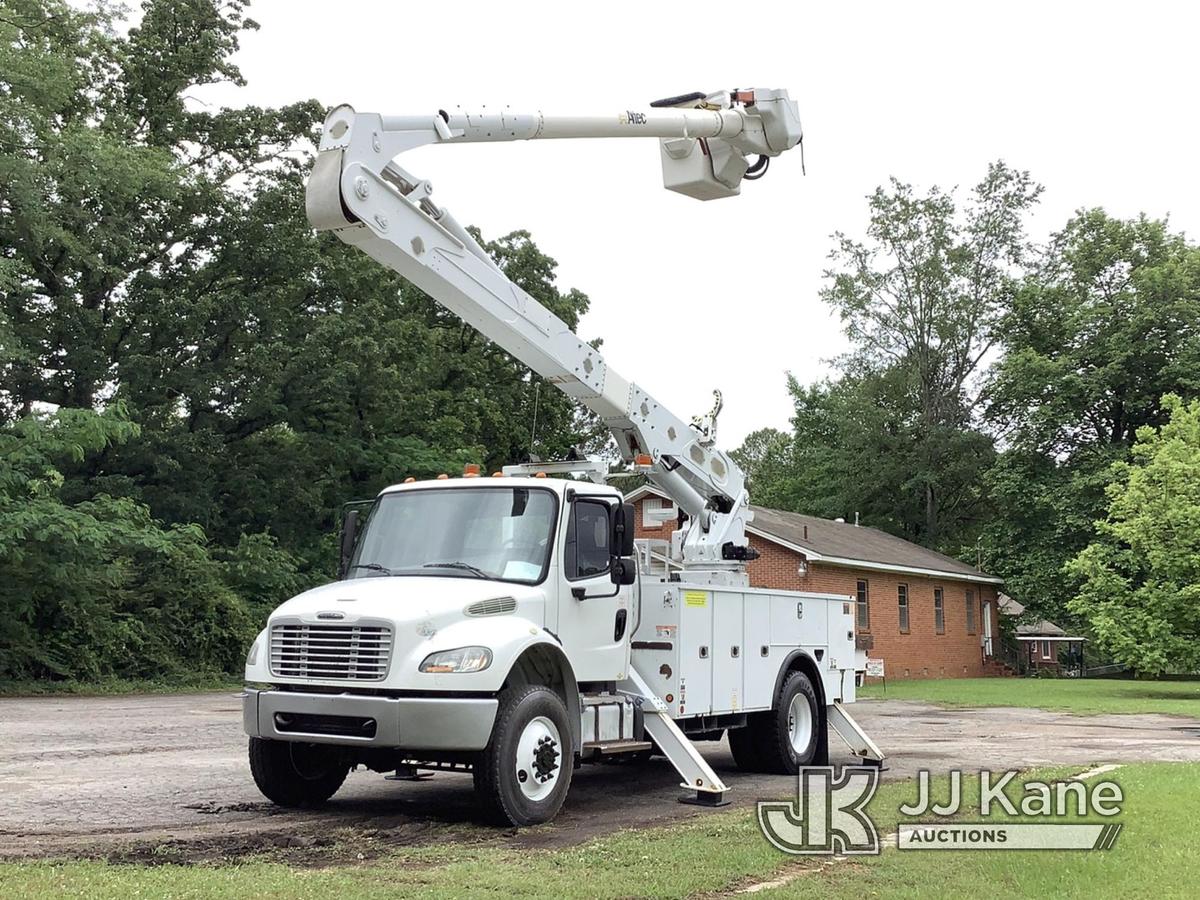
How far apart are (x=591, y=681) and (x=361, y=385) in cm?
2527

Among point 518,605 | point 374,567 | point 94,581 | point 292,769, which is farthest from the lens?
point 94,581

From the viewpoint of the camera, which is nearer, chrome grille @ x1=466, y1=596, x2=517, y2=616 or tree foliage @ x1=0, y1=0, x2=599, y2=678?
chrome grille @ x1=466, y1=596, x2=517, y2=616

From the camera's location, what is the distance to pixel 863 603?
35.9 meters

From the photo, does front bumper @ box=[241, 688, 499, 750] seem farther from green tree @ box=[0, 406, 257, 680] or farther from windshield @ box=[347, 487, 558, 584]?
green tree @ box=[0, 406, 257, 680]

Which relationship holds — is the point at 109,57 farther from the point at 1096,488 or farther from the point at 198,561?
the point at 1096,488

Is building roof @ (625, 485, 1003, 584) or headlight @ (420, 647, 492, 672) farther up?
building roof @ (625, 485, 1003, 584)

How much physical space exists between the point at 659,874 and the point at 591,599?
3201 millimetres

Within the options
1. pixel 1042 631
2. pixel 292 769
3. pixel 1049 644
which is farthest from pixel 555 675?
pixel 1049 644

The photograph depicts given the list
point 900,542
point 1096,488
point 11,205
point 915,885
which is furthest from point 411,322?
point 915,885

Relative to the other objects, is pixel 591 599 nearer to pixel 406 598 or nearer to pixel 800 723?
pixel 406 598

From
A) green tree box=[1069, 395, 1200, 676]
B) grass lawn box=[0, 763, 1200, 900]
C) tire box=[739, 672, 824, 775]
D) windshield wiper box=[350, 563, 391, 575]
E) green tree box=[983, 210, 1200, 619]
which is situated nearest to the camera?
grass lawn box=[0, 763, 1200, 900]

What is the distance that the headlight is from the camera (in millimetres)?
8656

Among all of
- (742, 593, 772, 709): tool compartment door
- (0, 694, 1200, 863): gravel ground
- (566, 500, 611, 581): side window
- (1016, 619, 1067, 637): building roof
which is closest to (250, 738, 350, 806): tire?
(0, 694, 1200, 863): gravel ground

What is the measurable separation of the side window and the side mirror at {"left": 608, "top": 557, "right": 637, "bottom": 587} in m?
0.12
